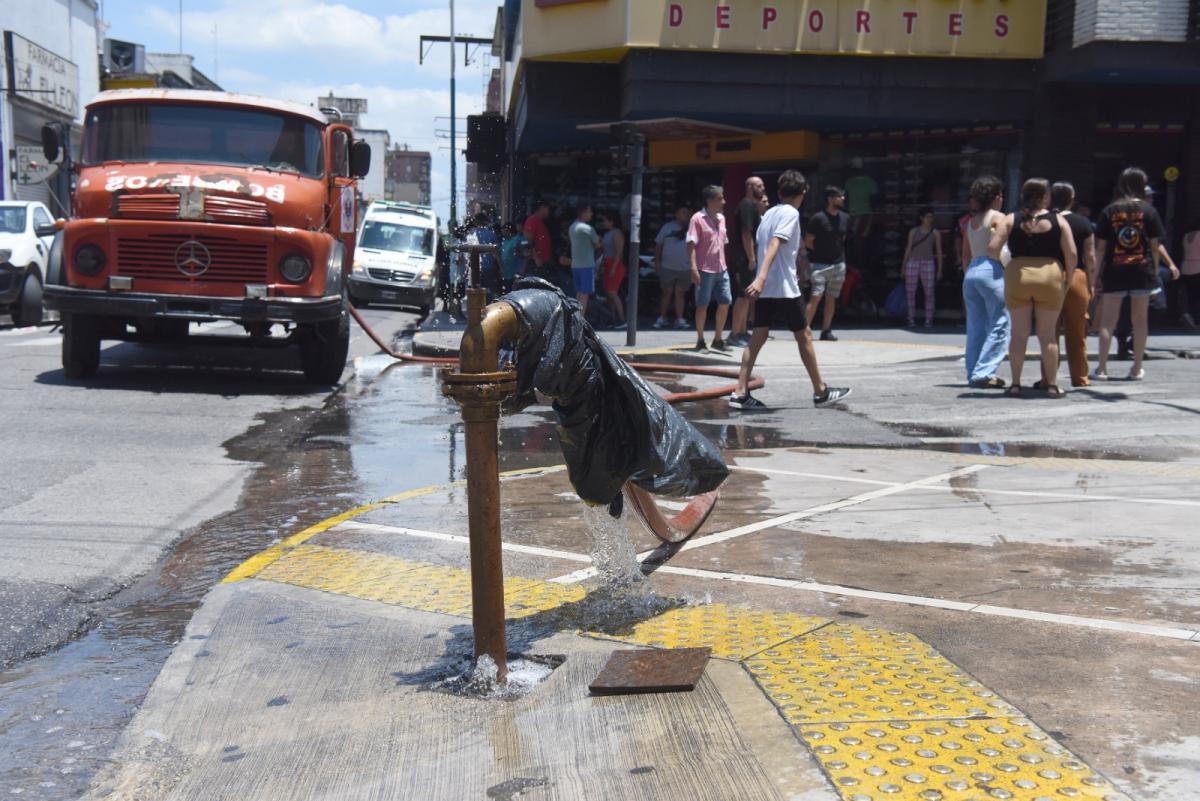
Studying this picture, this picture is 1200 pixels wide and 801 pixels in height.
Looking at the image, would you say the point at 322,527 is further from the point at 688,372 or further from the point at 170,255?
the point at 688,372

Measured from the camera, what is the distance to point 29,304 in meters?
19.6

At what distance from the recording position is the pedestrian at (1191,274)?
17.4 metres

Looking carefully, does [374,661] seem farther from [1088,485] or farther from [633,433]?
[1088,485]

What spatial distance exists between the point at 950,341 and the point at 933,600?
42.6 ft

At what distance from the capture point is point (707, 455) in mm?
4406

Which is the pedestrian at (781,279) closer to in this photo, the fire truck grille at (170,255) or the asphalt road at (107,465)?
the asphalt road at (107,465)

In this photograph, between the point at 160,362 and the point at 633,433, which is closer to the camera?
the point at 633,433

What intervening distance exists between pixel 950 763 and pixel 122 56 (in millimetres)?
59458

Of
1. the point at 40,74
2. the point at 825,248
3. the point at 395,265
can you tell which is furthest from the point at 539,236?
the point at 40,74

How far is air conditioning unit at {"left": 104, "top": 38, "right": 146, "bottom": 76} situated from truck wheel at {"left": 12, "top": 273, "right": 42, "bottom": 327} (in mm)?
38261

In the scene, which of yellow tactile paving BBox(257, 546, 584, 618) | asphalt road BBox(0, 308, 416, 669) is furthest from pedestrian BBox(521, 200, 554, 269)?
yellow tactile paving BBox(257, 546, 584, 618)

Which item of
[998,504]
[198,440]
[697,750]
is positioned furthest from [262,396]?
[697,750]

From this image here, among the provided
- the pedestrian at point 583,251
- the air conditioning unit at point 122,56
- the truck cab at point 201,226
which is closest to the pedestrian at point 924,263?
the pedestrian at point 583,251

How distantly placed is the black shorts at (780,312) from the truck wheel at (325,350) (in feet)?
14.1
